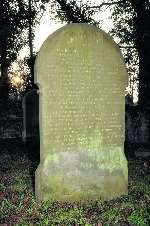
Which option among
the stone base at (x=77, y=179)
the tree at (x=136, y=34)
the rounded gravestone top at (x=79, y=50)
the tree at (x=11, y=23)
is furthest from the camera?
the tree at (x=11, y=23)

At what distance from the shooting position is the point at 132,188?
27.4ft

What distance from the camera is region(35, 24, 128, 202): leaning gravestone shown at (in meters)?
7.23

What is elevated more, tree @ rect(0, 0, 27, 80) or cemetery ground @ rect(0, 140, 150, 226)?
tree @ rect(0, 0, 27, 80)

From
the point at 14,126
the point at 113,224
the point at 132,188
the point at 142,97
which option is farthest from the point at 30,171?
the point at 142,97

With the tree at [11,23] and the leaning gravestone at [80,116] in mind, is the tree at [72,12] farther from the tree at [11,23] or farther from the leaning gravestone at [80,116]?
the leaning gravestone at [80,116]

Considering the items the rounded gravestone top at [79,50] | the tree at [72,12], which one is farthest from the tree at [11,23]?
the rounded gravestone top at [79,50]

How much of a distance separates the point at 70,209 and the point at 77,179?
2.29 ft

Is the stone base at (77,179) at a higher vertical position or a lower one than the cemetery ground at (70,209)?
higher

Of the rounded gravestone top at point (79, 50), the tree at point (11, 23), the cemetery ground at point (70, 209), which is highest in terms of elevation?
the tree at point (11, 23)

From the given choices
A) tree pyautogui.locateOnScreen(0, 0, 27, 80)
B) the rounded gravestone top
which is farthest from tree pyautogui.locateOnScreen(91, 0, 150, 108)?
the rounded gravestone top

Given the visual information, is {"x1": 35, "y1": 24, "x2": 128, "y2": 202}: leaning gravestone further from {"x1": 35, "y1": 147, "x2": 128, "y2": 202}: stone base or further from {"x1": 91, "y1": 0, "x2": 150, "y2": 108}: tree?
{"x1": 91, "y1": 0, "x2": 150, "y2": 108}: tree

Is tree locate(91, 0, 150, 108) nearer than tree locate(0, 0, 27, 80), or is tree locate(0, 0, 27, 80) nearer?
tree locate(91, 0, 150, 108)

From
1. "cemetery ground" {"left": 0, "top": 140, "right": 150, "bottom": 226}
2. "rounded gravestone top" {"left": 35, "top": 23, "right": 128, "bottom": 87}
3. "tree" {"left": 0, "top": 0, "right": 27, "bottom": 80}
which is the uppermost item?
"tree" {"left": 0, "top": 0, "right": 27, "bottom": 80}

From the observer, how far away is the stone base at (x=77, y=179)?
24.0 feet
